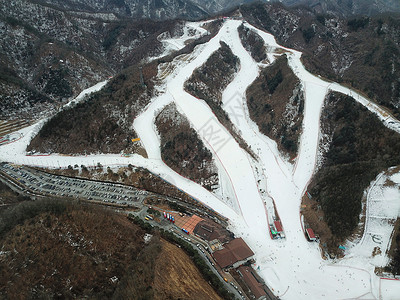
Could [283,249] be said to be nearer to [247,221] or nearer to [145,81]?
[247,221]

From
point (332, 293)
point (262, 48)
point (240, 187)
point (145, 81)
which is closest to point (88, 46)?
point (145, 81)

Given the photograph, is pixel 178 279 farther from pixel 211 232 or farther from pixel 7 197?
pixel 7 197

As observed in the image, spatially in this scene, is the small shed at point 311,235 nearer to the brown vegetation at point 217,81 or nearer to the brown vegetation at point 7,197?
the brown vegetation at point 217,81

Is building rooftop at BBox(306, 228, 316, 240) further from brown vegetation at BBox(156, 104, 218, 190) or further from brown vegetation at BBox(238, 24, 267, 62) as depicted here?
brown vegetation at BBox(238, 24, 267, 62)

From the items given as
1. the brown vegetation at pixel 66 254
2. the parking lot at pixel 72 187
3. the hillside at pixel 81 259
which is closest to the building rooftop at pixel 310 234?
the hillside at pixel 81 259

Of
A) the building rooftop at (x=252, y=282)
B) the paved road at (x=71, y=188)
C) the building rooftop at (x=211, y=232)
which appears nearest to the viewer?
the building rooftop at (x=252, y=282)
